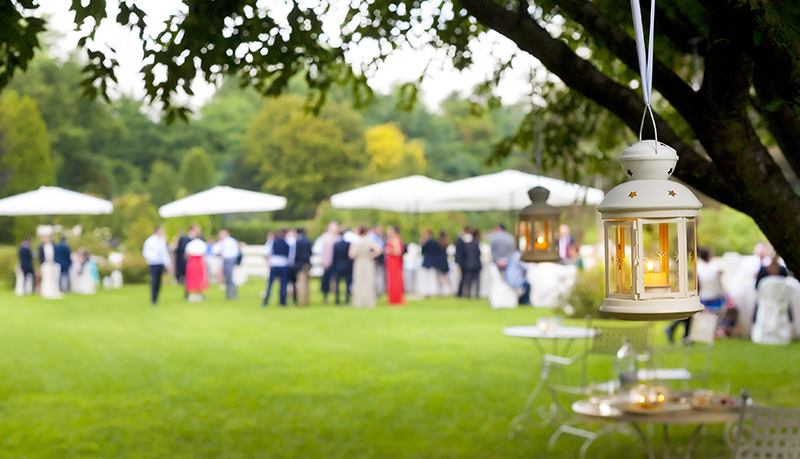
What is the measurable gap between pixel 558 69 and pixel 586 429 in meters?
4.92

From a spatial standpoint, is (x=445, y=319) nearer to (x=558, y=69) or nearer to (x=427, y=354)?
(x=427, y=354)

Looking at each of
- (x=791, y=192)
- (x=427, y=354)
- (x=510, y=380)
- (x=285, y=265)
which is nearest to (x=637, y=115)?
(x=791, y=192)

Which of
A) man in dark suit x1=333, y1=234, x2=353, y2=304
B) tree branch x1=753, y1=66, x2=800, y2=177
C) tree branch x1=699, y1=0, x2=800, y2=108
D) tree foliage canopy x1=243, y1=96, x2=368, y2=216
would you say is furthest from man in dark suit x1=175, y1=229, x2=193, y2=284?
tree foliage canopy x1=243, y1=96, x2=368, y2=216

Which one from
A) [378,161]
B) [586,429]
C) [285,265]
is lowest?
[586,429]

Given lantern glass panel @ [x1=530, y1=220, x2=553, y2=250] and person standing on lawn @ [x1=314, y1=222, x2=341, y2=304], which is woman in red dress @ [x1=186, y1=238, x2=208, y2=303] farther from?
lantern glass panel @ [x1=530, y1=220, x2=553, y2=250]

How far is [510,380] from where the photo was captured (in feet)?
33.4

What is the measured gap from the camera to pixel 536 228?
5.65m

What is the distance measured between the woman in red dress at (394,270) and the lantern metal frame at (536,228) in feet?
42.9

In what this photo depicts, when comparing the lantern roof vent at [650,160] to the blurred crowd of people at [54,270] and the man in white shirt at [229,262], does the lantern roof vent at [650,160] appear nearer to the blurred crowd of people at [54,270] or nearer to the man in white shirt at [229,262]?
the man in white shirt at [229,262]

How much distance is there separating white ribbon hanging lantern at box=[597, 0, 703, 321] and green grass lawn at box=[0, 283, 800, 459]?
462 centimetres

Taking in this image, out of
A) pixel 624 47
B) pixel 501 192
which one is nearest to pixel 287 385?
pixel 624 47

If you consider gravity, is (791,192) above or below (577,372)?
above

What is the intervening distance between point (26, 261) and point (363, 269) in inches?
345

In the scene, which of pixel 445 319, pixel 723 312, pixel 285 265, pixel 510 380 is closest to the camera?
pixel 510 380
